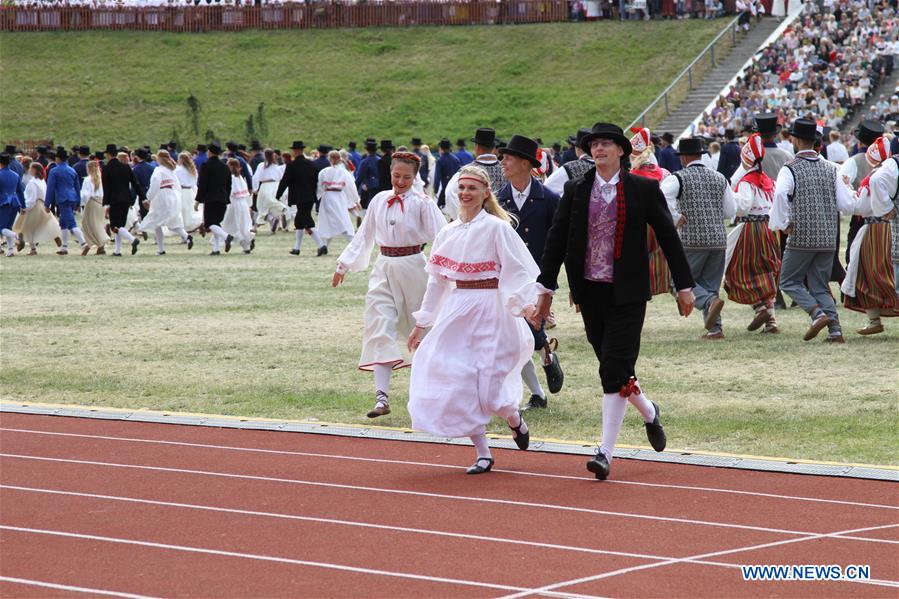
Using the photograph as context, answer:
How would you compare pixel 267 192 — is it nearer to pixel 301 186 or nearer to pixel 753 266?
pixel 301 186

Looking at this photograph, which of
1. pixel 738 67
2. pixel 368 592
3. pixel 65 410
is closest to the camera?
pixel 368 592

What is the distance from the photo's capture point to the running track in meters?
5.65

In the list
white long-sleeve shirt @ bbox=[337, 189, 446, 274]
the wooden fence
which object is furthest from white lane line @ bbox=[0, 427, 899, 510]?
the wooden fence

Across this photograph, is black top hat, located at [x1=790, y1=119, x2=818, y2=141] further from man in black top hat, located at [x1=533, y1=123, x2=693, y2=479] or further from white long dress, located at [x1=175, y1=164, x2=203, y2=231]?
white long dress, located at [x1=175, y1=164, x2=203, y2=231]

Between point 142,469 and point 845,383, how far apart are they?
512 centimetres

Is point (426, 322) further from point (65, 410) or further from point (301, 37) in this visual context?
point (301, 37)

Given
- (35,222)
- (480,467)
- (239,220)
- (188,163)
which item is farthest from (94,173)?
(480,467)

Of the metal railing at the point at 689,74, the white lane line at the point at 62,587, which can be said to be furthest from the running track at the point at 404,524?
the metal railing at the point at 689,74

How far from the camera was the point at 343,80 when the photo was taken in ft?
178

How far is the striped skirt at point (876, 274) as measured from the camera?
1292 centimetres

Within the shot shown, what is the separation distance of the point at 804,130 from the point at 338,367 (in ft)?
14.9

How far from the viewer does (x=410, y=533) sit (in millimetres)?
→ 6438

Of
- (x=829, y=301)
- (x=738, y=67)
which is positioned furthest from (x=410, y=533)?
(x=738, y=67)

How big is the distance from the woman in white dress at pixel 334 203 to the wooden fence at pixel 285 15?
32.4 meters
